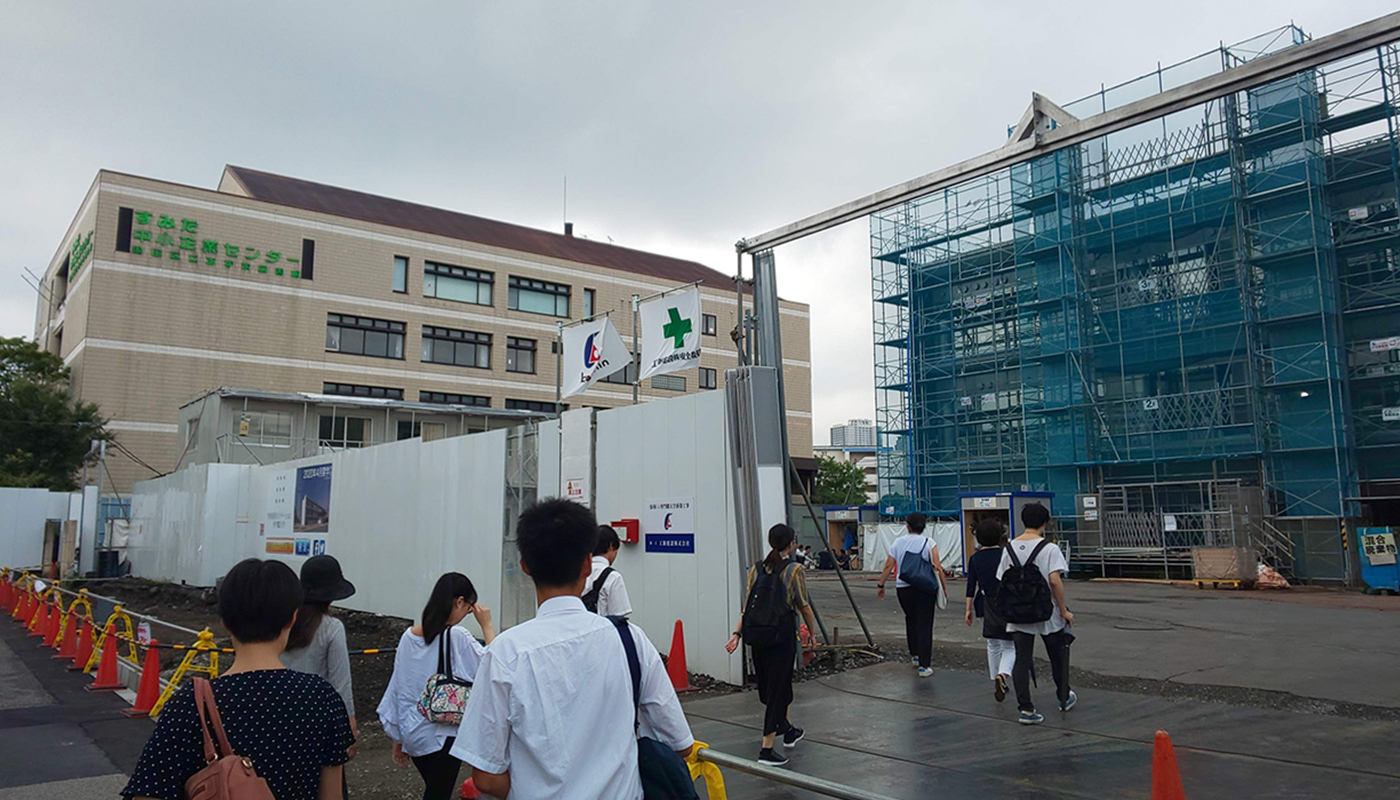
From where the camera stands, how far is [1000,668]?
828 cm

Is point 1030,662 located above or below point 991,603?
below

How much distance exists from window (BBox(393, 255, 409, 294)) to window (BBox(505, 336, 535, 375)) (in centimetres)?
535

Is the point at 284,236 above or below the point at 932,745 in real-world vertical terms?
above

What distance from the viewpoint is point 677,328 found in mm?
11500

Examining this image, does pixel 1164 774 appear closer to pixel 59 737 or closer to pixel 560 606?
pixel 560 606

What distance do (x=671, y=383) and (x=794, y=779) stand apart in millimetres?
42315

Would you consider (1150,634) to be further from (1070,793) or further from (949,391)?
(949,391)

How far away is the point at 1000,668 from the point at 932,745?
1.46 metres

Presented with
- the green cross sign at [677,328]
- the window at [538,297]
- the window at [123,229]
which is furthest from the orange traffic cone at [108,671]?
the window at [538,297]

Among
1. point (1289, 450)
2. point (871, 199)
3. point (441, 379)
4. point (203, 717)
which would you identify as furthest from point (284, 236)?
point (203, 717)

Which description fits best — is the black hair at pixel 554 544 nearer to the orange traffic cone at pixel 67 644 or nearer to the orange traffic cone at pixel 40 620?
the orange traffic cone at pixel 67 644

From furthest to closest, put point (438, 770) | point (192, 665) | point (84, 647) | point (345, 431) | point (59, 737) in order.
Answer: point (345, 431) < point (84, 647) < point (192, 665) < point (59, 737) < point (438, 770)

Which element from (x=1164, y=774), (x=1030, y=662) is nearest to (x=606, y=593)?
(x=1030, y=662)

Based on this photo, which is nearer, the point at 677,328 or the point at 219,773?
the point at 219,773
